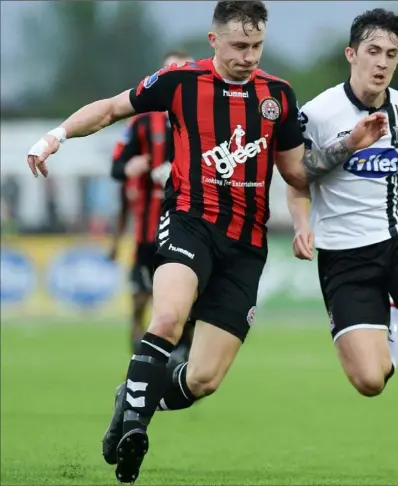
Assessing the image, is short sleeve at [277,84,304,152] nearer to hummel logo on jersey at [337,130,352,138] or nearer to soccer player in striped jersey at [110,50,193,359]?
hummel logo on jersey at [337,130,352,138]

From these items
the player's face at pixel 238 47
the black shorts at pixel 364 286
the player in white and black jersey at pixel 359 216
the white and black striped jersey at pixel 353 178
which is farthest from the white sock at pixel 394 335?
the player's face at pixel 238 47

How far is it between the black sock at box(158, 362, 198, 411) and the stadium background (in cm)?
41

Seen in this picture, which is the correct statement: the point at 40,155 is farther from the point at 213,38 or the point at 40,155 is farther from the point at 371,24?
the point at 371,24

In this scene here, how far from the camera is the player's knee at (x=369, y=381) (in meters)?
6.86

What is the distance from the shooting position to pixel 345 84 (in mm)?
7129

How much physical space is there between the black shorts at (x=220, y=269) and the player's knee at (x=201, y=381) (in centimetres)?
27

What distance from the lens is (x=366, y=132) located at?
6.64 m

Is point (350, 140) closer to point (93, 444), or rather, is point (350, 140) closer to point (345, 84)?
point (345, 84)

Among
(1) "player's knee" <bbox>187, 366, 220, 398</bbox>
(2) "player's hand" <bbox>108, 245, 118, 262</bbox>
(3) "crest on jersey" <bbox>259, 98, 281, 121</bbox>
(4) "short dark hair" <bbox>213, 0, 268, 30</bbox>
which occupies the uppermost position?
(4) "short dark hair" <bbox>213, 0, 268, 30</bbox>

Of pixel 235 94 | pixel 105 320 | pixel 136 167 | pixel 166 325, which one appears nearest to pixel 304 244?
pixel 235 94

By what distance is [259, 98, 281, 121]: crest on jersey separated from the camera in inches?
263

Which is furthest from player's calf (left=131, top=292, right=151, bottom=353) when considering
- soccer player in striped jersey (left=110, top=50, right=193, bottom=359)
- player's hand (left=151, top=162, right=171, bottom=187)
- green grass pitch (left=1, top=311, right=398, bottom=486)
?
player's hand (left=151, top=162, right=171, bottom=187)

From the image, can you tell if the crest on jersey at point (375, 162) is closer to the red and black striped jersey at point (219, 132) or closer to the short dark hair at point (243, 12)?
the red and black striped jersey at point (219, 132)

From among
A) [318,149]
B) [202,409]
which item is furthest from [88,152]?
[318,149]
